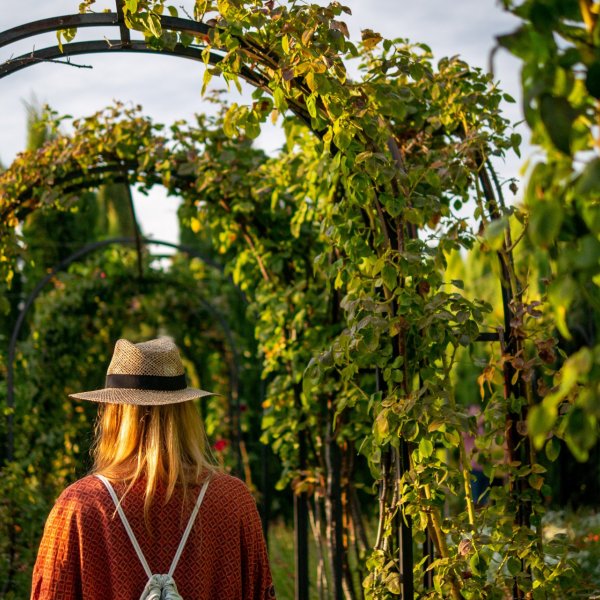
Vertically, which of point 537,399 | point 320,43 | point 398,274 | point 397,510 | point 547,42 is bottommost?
point 397,510

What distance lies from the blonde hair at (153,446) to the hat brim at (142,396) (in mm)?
19

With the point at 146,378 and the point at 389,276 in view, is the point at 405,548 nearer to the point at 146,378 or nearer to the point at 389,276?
the point at 389,276

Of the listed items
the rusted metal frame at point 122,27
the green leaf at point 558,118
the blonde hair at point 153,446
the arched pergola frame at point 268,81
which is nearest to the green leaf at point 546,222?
the green leaf at point 558,118

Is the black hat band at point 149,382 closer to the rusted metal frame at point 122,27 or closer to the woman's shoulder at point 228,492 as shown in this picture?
the woman's shoulder at point 228,492

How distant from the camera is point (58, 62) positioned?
2.74 m

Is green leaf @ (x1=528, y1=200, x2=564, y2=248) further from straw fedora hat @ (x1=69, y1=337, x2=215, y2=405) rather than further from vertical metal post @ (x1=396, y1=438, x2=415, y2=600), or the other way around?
vertical metal post @ (x1=396, y1=438, x2=415, y2=600)

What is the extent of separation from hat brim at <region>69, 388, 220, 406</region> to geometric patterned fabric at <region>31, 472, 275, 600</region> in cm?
18

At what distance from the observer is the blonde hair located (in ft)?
6.21

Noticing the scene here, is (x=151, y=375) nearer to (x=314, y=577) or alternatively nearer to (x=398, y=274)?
(x=398, y=274)

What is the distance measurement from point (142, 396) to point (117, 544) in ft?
1.09

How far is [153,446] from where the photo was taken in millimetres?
1929

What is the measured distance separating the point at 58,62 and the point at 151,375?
121cm

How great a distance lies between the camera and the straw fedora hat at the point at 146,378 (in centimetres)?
200

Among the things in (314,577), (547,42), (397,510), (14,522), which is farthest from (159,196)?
(547,42)
